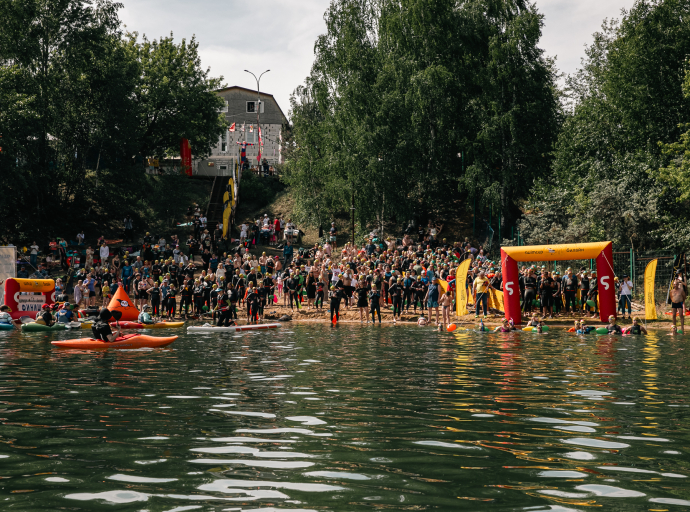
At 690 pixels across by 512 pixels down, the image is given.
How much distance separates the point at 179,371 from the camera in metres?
13.3

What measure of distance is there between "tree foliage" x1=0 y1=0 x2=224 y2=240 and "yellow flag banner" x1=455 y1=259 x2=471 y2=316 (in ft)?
89.3

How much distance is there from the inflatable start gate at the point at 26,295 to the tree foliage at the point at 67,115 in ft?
46.9

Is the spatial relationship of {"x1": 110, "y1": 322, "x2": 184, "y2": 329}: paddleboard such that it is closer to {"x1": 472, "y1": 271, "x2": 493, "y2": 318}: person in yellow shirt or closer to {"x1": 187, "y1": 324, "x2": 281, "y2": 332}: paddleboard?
{"x1": 187, "y1": 324, "x2": 281, "y2": 332}: paddleboard

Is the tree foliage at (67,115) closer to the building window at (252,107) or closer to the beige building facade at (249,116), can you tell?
the beige building facade at (249,116)

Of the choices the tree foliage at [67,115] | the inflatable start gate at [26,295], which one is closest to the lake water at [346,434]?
the inflatable start gate at [26,295]

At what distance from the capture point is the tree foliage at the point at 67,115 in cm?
4106

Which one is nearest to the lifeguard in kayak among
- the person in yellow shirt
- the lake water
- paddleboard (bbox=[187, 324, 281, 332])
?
the lake water

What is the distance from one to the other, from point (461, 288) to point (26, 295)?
712 inches

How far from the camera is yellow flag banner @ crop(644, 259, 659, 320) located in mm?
24688

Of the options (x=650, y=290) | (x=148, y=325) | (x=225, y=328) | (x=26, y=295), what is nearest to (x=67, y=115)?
(x=26, y=295)

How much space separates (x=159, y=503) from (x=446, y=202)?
43548mm

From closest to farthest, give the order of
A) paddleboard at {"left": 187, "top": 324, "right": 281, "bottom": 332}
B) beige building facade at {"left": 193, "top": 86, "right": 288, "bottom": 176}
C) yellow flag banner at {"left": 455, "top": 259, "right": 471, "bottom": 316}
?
paddleboard at {"left": 187, "top": 324, "right": 281, "bottom": 332}
yellow flag banner at {"left": 455, "top": 259, "right": 471, "bottom": 316}
beige building facade at {"left": 193, "top": 86, "right": 288, "bottom": 176}

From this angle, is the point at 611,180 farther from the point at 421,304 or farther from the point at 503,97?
the point at 421,304

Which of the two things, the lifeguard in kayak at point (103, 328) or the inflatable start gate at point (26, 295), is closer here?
the lifeguard in kayak at point (103, 328)
